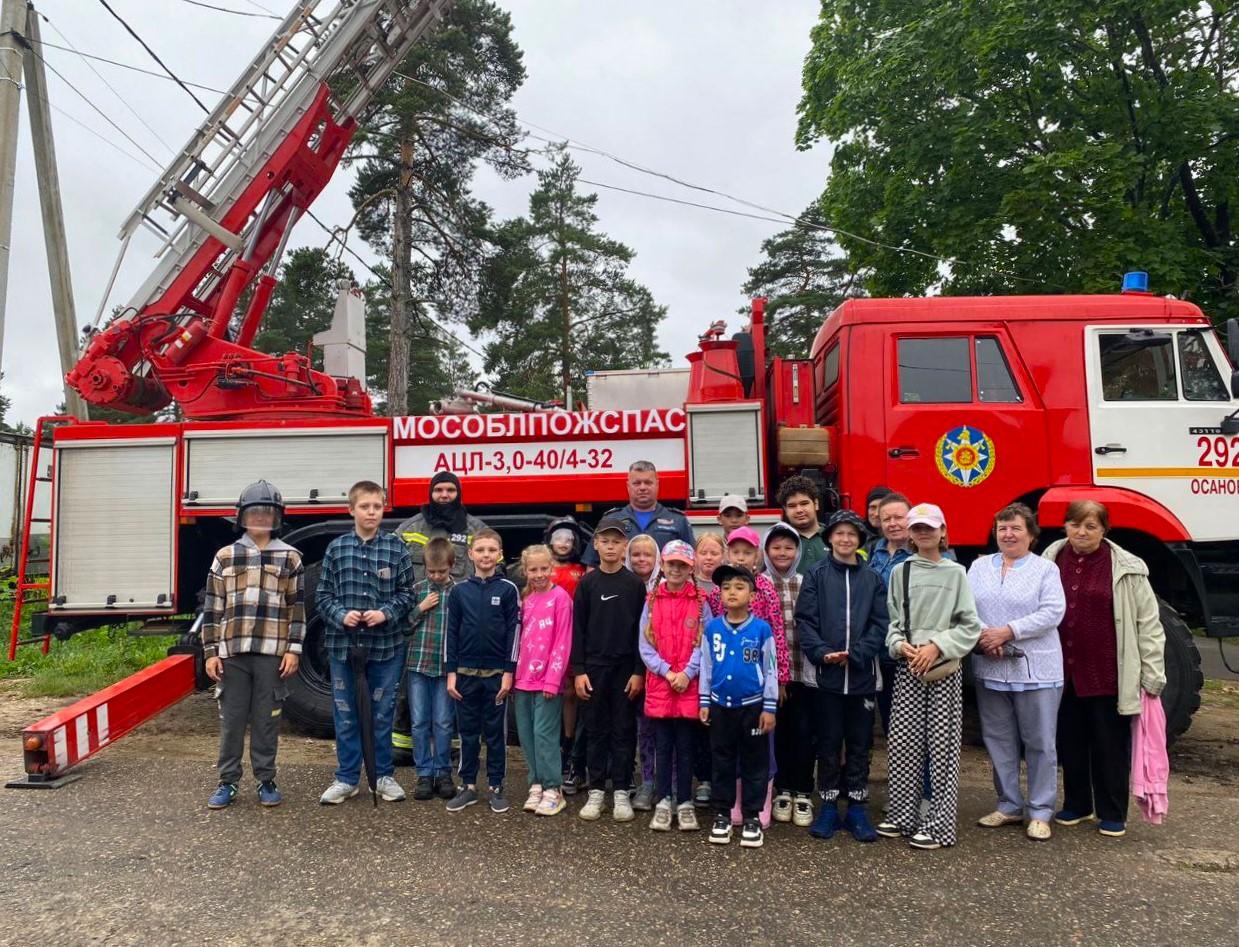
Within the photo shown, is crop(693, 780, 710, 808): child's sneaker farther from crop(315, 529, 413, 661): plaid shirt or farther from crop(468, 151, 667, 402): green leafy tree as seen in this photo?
crop(468, 151, 667, 402): green leafy tree

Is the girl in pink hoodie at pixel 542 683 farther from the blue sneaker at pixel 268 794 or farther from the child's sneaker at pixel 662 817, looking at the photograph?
the blue sneaker at pixel 268 794

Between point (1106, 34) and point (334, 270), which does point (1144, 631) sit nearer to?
point (1106, 34)

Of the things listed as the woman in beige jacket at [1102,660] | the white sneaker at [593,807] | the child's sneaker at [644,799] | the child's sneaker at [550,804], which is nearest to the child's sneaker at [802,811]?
the child's sneaker at [644,799]

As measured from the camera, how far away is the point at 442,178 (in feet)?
58.9

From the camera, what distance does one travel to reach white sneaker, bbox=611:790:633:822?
398 centimetres

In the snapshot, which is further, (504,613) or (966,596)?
(504,613)

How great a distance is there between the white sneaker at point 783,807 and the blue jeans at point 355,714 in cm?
205

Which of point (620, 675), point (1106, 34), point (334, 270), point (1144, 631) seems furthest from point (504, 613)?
point (334, 270)

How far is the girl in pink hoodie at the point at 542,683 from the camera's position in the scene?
4.12m

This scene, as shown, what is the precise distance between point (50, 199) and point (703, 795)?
11687 mm

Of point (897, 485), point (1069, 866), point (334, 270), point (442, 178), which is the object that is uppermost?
point (442, 178)

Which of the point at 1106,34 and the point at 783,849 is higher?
the point at 1106,34

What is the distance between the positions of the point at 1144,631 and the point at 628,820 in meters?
2.62

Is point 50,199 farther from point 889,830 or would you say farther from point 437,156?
point 889,830
